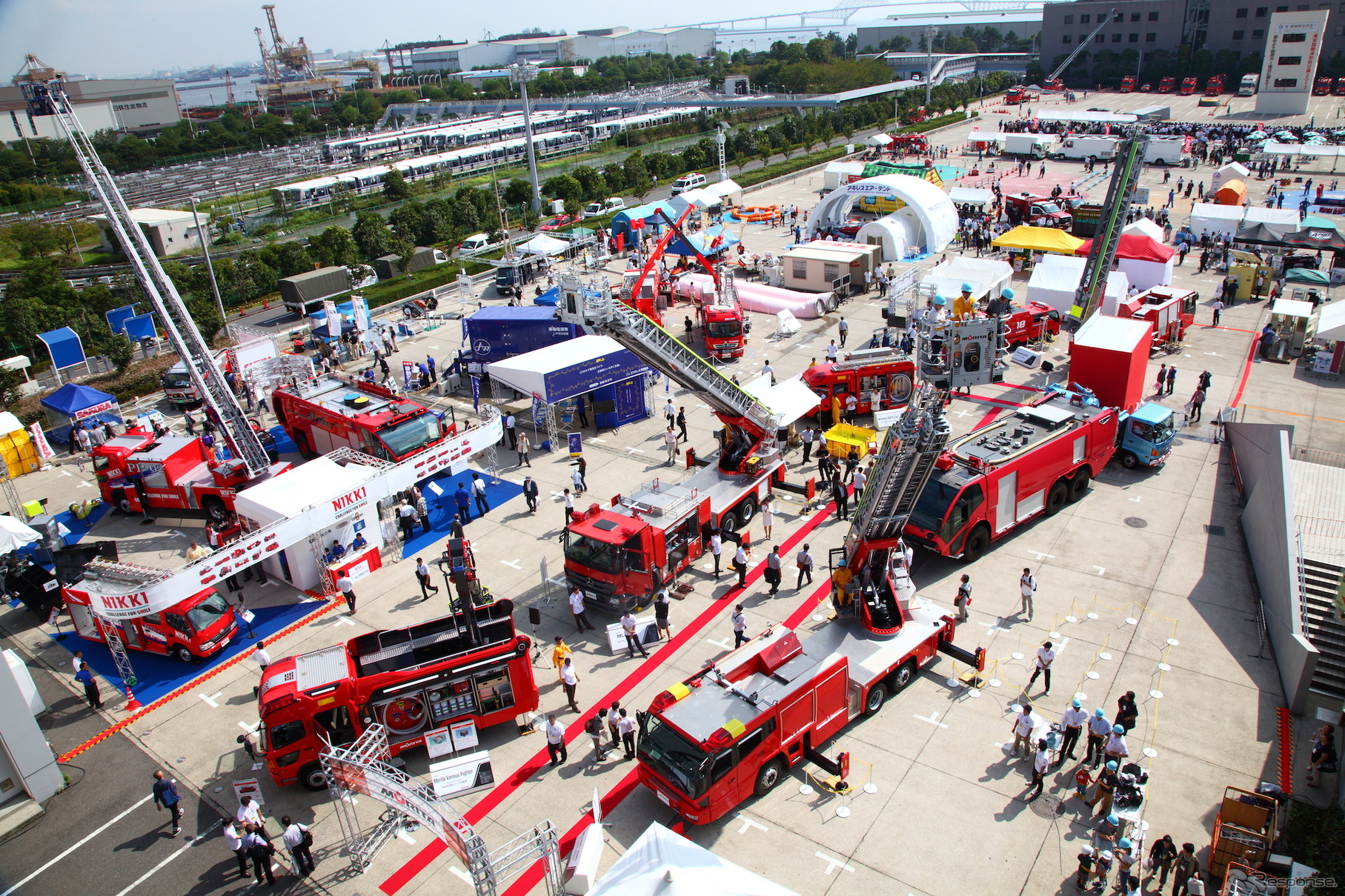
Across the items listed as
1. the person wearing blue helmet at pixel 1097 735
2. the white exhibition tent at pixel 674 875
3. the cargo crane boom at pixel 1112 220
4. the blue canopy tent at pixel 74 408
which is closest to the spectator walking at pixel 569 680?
the white exhibition tent at pixel 674 875

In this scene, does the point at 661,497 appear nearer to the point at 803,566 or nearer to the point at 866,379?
the point at 803,566

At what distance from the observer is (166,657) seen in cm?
1784

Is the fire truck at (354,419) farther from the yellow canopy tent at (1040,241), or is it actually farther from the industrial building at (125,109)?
the yellow canopy tent at (1040,241)

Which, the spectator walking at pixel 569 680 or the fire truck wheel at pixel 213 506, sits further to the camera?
the fire truck wheel at pixel 213 506

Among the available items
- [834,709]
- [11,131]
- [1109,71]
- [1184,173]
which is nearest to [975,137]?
[1184,173]

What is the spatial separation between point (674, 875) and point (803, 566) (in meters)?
9.95

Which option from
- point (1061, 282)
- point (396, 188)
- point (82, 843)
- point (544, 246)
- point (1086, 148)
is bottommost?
point (82, 843)

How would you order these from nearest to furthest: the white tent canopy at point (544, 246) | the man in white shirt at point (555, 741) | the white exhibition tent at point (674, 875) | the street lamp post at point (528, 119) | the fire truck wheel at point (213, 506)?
the white exhibition tent at point (674, 875) → the man in white shirt at point (555, 741) → the fire truck wheel at point (213, 506) → the white tent canopy at point (544, 246) → the street lamp post at point (528, 119)

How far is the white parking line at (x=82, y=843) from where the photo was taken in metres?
12.8

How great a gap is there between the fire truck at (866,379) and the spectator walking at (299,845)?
17.6 meters

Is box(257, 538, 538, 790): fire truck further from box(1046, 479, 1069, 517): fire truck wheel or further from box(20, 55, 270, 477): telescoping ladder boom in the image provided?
box(1046, 479, 1069, 517): fire truck wheel

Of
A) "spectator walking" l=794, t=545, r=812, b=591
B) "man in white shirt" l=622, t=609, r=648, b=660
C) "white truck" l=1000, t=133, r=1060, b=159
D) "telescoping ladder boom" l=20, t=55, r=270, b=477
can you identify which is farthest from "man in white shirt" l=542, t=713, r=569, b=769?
"white truck" l=1000, t=133, r=1060, b=159

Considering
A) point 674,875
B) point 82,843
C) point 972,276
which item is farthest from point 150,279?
point 972,276

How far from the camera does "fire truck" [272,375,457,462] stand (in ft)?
76.7
